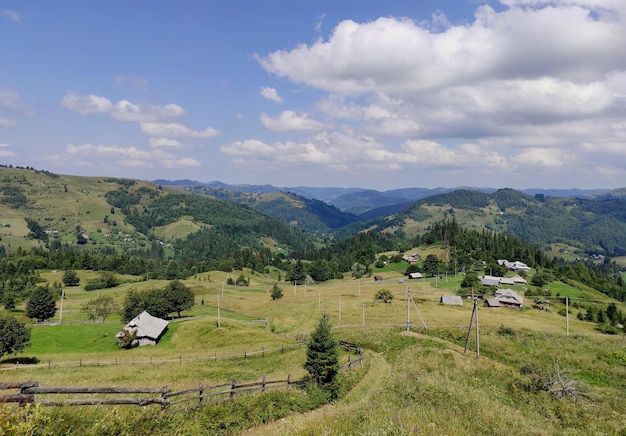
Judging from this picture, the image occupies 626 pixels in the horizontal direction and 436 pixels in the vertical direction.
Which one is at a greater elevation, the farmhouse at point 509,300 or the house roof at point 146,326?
the house roof at point 146,326

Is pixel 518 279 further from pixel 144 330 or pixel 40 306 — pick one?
pixel 40 306

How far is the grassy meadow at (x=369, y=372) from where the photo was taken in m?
16.9

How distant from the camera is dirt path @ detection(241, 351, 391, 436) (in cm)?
1731

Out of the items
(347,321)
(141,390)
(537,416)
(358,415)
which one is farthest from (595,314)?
(141,390)

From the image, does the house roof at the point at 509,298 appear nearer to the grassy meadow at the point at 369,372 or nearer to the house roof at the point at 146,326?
the grassy meadow at the point at 369,372

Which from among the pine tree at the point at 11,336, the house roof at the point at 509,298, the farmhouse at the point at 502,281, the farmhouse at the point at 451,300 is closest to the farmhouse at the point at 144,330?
the pine tree at the point at 11,336

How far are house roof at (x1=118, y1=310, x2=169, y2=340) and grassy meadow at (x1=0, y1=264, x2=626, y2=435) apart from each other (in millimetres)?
2665

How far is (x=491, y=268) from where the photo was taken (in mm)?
161375

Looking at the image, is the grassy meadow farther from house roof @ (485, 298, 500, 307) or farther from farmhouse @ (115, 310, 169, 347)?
house roof @ (485, 298, 500, 307)

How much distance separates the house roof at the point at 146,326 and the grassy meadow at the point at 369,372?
267 cm

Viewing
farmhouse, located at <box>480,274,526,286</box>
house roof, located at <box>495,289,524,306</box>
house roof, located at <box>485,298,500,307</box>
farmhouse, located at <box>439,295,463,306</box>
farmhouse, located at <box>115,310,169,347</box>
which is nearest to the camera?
farmhouse, located at <box>115,310,169,347</box>

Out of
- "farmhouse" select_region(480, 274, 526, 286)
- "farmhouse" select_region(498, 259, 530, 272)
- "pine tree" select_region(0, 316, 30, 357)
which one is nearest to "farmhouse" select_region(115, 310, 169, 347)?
"pine tree" select_region(0, 316, 30, 357)

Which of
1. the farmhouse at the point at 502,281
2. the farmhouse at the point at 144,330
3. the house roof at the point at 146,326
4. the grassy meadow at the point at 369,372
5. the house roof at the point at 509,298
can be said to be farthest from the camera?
the farmhouse at the point at 502,281

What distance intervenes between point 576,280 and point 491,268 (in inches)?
1578
